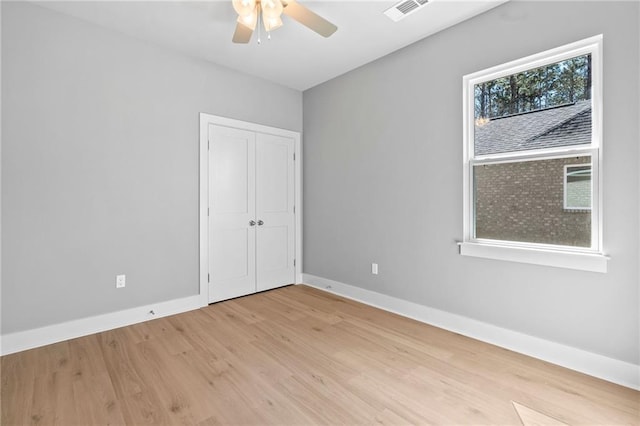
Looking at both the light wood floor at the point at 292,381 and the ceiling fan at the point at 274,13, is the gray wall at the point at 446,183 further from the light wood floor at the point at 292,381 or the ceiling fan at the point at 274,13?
the ceiling fan at the point at 274,13

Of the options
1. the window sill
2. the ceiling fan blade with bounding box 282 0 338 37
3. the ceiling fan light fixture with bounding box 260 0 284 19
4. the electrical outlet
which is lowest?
the electrical outlet

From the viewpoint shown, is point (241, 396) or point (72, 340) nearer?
point (241, 396)

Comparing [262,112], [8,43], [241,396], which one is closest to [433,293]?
[241,396]

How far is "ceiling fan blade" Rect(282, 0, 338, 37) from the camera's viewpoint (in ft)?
6.91

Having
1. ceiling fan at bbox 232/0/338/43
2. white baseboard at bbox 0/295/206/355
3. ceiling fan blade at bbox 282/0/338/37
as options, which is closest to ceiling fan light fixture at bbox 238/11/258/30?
ceiling fan at bbox 232/0/338/43

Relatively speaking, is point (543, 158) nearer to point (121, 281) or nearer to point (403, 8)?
point (403, 8)

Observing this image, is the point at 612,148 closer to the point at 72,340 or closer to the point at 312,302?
the point at 312,302

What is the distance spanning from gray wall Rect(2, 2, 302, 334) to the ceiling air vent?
2058 mm

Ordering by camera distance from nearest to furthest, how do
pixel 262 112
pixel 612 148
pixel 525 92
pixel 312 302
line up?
pixel 612 148, pixel 525 92, pixel 312 302, pixel 262 112

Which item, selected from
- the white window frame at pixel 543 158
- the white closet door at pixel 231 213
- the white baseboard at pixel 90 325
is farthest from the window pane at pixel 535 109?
the white baseboard at pixel 90 325

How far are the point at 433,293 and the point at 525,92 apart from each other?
1.92 meters

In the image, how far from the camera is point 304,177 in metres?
4.54

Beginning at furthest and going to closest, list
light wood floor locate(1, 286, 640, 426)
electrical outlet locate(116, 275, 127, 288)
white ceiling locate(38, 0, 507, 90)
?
electrical outlet locate(116, 275, 127, 288)
white ceiling locate(38, 0, 507, 90)
light wood floor locate(1, 286, 640, 426)

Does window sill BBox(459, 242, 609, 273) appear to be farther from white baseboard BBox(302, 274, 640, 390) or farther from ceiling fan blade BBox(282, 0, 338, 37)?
ceiling fan blade BBox(282, 0, 338, 37)
